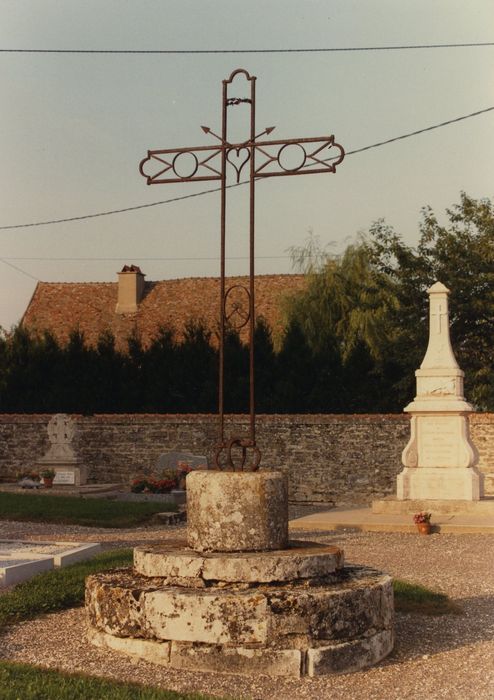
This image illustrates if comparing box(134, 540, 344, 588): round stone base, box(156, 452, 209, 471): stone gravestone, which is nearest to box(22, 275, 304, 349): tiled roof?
box(156, 452, 209, 471): stone gravestone

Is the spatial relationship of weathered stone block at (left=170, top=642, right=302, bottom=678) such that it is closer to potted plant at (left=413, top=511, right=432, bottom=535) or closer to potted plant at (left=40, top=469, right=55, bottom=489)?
potted plant at (left=413, top=511, right=432, bottom=535)

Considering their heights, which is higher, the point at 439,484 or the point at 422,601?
the point at 439,484

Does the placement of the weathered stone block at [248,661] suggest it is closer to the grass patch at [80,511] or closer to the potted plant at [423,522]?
the potted plant at [423,522]

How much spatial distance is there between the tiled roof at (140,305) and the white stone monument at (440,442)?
15.5 metres

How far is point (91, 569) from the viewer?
9.84 meters

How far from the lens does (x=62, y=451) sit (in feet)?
77.4

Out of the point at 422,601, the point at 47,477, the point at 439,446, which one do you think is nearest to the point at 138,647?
the point at 422,601

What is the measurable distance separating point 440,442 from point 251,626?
11625 mm

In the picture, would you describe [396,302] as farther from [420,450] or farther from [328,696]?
[328,696]

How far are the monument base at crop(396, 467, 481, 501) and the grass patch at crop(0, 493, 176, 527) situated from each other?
416 centimetres

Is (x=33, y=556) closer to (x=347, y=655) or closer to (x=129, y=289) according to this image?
(x=347, y=655)

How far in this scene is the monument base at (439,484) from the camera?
17.1 meters

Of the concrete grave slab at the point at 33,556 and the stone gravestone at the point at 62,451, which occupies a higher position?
the stone gravestone at the point at 62,451

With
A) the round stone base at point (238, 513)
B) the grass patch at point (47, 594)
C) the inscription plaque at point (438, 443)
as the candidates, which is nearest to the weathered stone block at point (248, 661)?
the round stone base at point (238, 513)
